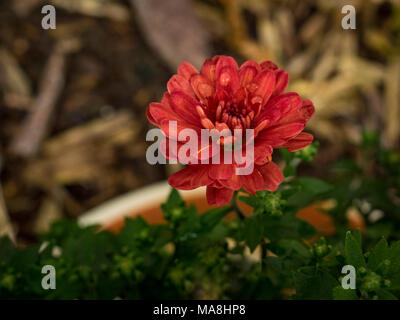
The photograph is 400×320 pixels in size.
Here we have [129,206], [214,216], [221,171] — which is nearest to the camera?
[221,171]

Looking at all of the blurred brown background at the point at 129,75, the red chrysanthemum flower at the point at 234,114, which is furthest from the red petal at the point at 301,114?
the blurred brown background at the point at 129,75

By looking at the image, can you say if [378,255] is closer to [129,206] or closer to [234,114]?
[234,114]

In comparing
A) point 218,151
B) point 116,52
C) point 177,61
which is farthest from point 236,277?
point 116,52

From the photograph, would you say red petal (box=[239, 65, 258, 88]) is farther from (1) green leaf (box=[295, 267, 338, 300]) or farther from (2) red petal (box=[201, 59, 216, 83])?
(1) green leaf (box=[295, 267, 338, 300])

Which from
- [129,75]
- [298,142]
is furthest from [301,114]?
[129,75]

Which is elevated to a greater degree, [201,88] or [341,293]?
[201,88]

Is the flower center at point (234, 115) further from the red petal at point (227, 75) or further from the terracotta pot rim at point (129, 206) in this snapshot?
the terracotta pot rim at point (129, 206)

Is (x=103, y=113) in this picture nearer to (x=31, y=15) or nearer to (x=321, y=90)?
(x=31, y=15)
